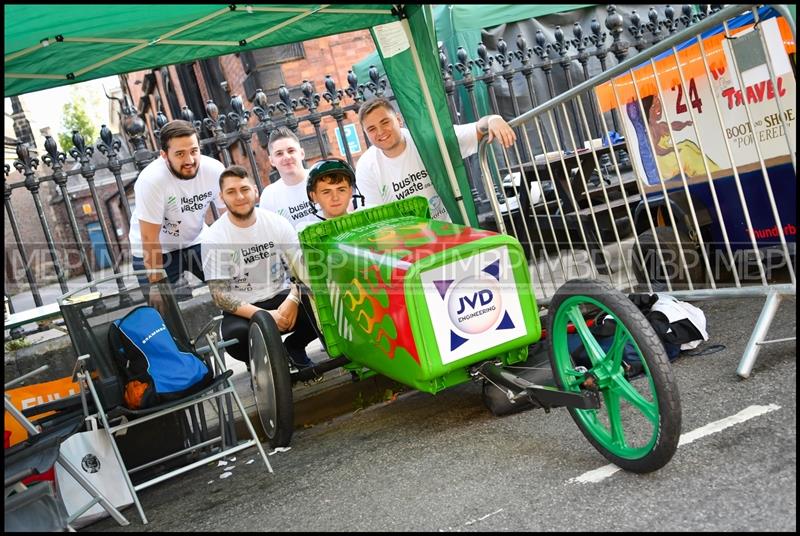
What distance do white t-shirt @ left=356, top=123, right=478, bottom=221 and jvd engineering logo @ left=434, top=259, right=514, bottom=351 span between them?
1714 mm

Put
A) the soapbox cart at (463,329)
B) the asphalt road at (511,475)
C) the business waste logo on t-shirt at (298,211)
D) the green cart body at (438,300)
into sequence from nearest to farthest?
the asphalt road at (511,475) < the soapbox cart at (463,329) < the green cart body at (438,300) < the business waste logo on t-shirt at (298,211)

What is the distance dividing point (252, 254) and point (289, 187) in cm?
66

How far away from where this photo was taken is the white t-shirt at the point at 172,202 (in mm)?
5289

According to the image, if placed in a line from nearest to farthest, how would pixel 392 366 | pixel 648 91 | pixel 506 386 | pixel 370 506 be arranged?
1. pixel 370 506
2. pixel 506 386
3. pixel 392 366
4. pixel 648 91

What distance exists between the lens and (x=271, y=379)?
14.3 feet

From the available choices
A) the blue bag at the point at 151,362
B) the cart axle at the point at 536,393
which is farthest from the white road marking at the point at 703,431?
the blue bag at the point at 151,362

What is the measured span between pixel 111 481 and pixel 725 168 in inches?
153

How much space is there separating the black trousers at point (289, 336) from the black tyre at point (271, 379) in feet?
0.53

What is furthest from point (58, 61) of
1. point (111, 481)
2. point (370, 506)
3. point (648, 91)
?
point (648, 91)

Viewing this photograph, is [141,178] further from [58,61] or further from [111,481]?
[111,481]

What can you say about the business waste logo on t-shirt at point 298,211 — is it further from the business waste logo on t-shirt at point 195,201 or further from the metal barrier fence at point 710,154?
the metal barrier fence at point 710,154

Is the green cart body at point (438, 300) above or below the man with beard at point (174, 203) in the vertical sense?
below

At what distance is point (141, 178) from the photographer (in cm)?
534

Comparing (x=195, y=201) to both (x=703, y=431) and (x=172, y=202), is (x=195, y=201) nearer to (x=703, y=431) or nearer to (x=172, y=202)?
(x=172, y=202)
